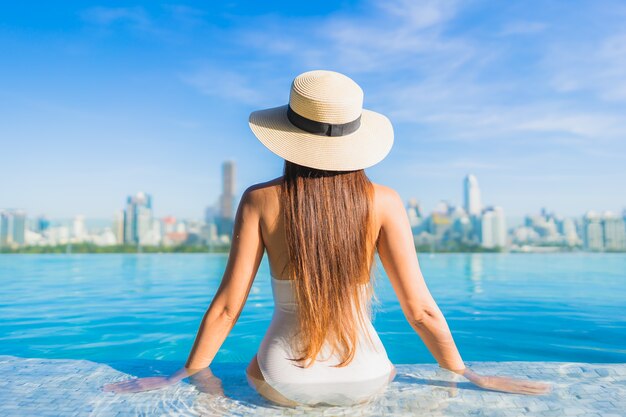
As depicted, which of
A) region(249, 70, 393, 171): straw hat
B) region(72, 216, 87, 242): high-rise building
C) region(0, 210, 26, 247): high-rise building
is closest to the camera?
region(249, 70, 393, 171): straw hat

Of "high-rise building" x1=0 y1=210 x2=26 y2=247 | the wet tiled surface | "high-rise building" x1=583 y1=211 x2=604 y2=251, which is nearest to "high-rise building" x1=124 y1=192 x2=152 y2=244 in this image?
"high-rise building" x1=0 y1=210 x2=26 y2=247

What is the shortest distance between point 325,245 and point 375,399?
Result: 0.51 m

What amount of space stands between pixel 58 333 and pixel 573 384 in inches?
139

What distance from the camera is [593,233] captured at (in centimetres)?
3047

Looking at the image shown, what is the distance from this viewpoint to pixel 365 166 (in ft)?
4.19

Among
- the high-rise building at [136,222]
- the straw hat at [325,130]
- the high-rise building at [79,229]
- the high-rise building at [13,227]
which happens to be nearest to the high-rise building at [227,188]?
the high-rise building at [136,222]

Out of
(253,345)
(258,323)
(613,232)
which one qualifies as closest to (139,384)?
(253,345)

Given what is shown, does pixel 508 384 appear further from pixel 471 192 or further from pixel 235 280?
pixel 471 192

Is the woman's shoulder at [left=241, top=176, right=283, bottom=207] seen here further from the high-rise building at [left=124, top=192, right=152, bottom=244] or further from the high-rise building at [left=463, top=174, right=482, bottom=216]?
the high-rise building at [left=463, top=174, right=482, bottom=216]

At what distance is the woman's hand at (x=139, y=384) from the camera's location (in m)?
1.56

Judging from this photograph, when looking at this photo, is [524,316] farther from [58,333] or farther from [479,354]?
[58,333]

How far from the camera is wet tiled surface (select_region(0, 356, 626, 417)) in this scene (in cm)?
137

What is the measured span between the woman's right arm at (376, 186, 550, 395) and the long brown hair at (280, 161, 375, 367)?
6 cm

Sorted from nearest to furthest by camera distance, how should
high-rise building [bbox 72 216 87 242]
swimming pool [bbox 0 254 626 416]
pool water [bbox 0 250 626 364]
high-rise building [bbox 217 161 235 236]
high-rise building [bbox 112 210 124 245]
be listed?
swimming pool [bbox 0 254 626 416]
pool water [bbox 0 250 626 364]
high-rise building [bbox 72 216 87 242]
high-rise building [bbox 112 210 124 245]
high-rise building [bbox 217 161 235 236]
